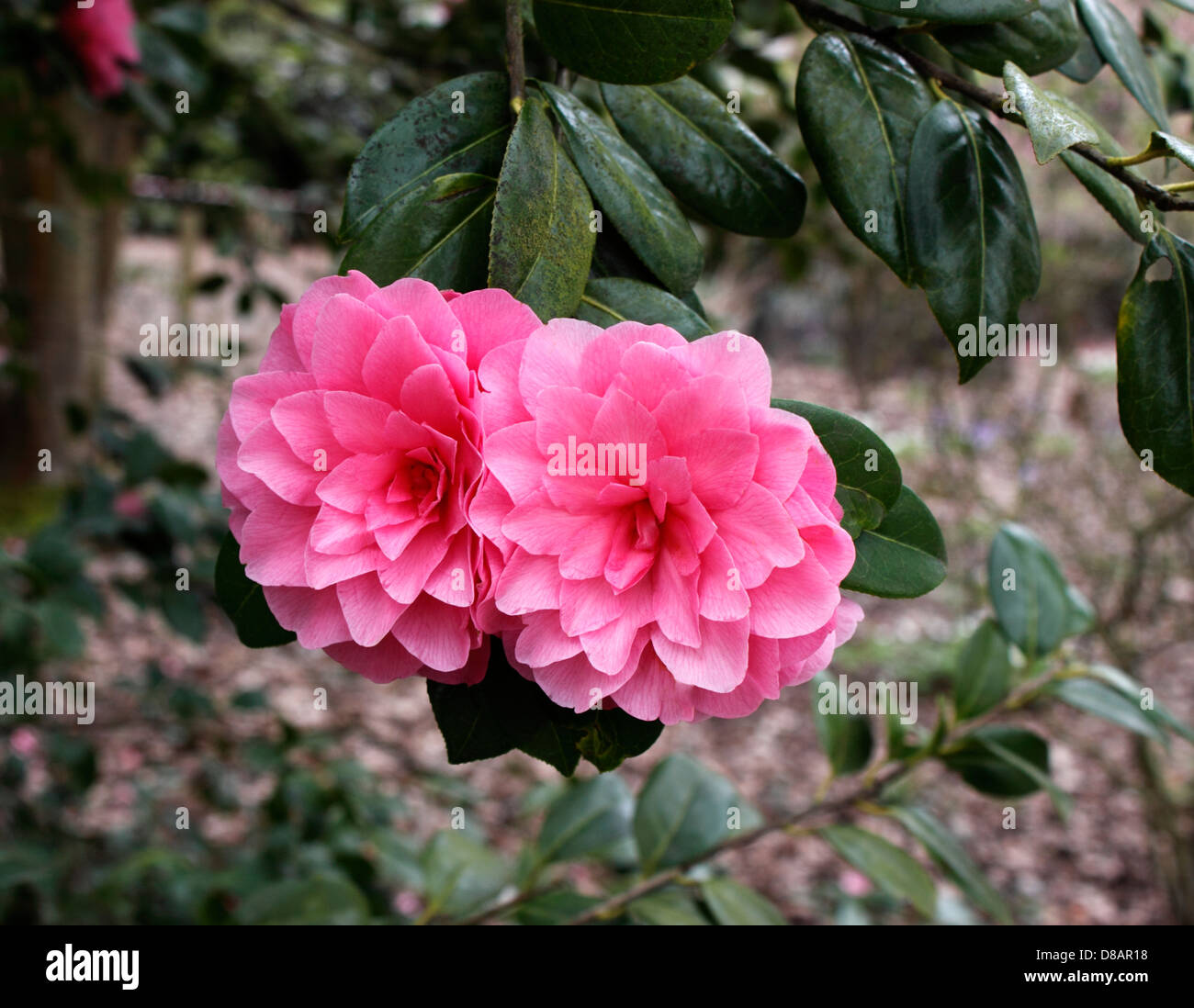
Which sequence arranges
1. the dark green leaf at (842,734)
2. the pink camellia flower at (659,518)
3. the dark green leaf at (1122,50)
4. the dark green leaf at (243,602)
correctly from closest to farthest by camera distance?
the pink camellia flower at (659,518), the dark green leaf at (243,602), the dark green leaf at (1122,50), the dark green leaf at (842,734)

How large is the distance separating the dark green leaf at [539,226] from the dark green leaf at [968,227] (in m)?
0.24

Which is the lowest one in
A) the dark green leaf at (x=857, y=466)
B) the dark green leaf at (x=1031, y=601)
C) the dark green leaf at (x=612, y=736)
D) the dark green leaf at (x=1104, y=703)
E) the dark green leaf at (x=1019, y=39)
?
the dark green leaf at (x=1104, y=703)

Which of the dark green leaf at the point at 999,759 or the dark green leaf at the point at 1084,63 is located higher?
the dark green leaf at the point at 1084,63

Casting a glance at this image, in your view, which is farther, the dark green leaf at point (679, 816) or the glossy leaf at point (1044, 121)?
the dark green leaf at point (679, 816)

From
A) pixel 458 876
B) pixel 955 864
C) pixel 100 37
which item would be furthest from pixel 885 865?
pixel 100 37

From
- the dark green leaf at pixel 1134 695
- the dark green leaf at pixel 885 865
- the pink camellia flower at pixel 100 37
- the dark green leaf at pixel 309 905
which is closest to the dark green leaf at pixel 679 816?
the dark green leaf at pixel 885 865

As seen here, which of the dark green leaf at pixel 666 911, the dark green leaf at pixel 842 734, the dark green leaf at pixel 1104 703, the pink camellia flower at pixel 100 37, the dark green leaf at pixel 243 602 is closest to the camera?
the dark green leaf at pixel 243 602

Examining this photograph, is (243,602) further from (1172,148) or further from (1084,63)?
(1084,63)

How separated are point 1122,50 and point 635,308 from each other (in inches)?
19.3

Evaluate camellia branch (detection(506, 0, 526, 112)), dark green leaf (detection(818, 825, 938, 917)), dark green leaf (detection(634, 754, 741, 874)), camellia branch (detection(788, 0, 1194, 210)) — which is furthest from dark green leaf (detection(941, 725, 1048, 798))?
camellia branch (detection(506, 0, 526, 112))

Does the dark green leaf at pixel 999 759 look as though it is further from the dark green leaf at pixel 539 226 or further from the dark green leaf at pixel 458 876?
the dark green leaf at pixel 539 226

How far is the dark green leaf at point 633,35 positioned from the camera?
1.82 feet

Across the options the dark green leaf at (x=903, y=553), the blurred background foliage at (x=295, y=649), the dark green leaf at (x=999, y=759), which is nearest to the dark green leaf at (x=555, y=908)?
the blurred background foliage at (x=295, y=649)
